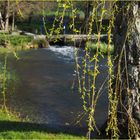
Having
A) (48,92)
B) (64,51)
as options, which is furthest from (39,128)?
(64,51)

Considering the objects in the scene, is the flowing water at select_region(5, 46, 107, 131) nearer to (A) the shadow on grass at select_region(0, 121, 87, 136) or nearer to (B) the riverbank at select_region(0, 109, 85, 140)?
(A) the shadow on grass at select_region(0, 121, 87, 136)

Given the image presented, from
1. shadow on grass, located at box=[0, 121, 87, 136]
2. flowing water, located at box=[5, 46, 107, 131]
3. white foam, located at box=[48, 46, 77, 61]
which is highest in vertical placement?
shadow on grass, located at box=[0, 121, 87, 136]

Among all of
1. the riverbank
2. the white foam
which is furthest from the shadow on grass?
the white foam

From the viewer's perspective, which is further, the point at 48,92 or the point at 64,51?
the point at 64,51

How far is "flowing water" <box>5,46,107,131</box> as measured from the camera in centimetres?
1330

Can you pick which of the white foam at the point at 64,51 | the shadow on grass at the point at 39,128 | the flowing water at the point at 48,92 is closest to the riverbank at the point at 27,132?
the shadow on grass at the point at 39,128

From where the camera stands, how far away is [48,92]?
1745 centimetres

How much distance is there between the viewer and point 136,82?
769 centimetres

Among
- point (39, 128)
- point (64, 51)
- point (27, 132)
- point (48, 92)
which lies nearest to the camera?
point (27, 132)

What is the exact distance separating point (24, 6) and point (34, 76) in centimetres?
1788

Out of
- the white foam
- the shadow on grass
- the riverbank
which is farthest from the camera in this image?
the white foam

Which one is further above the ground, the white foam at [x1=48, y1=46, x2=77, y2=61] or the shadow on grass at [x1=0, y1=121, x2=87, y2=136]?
the shadow on grass at [x1=0, y1=121, x2=87, y2=136]

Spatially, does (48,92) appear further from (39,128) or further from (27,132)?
(27,132)

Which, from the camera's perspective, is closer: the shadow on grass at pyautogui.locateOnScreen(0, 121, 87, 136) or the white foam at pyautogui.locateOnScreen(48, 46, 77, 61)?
the shadow on grass at pyautogui.locateOnScreen(0, 121, 87, 136)
